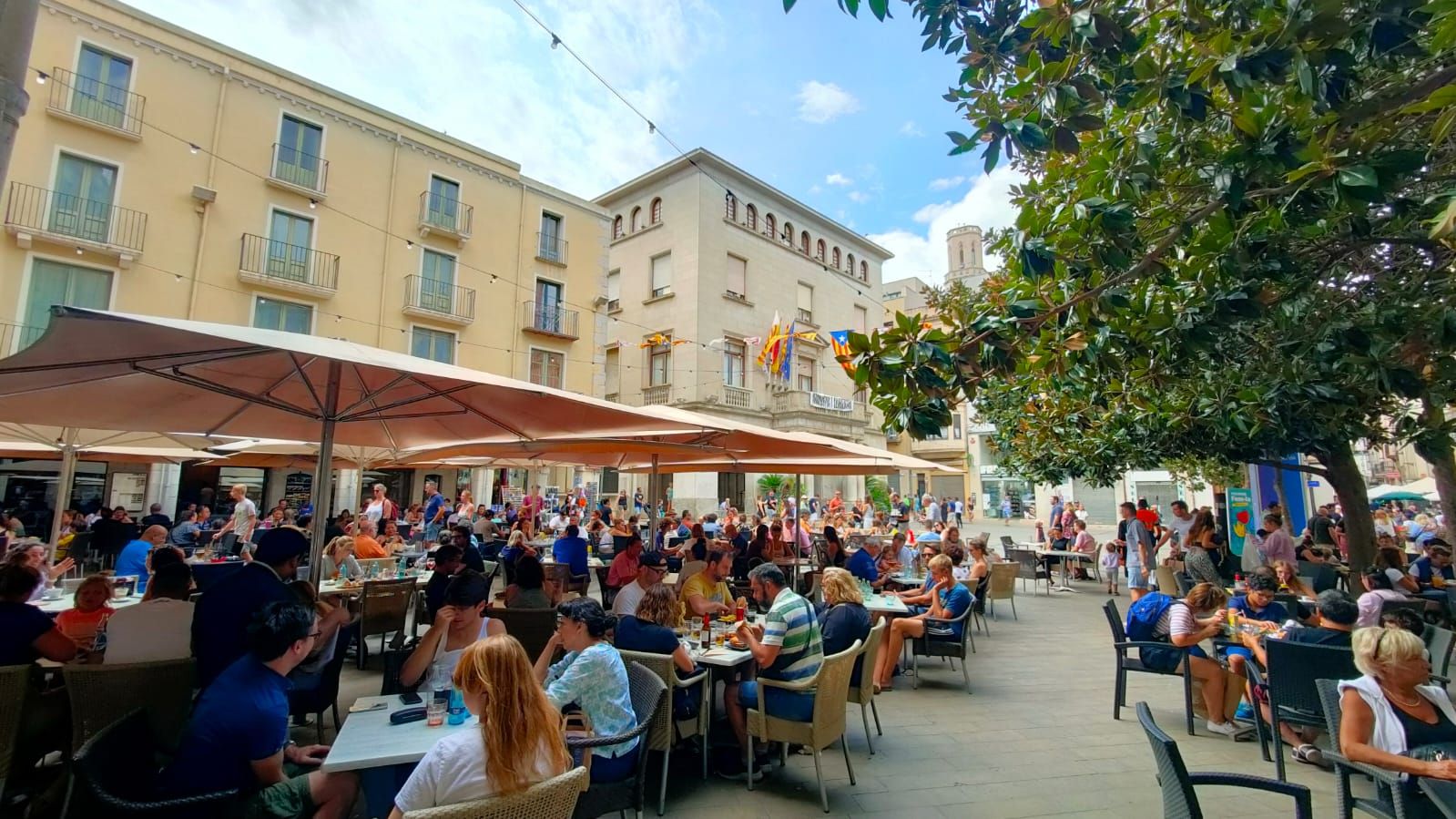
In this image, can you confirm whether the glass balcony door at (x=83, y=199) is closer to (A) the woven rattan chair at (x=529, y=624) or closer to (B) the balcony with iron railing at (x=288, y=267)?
(B) the balcony with iron railing at (x=288, y=267)

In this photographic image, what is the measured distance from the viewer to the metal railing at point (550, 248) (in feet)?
66.3

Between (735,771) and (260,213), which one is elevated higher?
(260,213)

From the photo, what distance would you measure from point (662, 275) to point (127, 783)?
2509 centimetres

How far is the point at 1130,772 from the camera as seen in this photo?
421cm

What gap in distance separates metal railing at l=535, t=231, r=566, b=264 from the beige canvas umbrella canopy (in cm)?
1460

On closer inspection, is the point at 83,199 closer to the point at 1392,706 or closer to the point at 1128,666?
the point at 1128,666

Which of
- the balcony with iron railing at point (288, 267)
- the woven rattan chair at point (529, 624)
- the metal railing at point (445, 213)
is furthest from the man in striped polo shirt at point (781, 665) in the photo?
the metal railing at point (445, 213)

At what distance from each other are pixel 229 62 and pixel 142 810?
18937 mm

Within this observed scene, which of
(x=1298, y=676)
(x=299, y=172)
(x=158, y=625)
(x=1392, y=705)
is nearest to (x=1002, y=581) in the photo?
(x=1298, y=676)

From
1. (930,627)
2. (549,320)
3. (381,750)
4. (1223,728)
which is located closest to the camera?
(381,750)

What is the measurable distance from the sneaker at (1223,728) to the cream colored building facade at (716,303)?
18.5 m

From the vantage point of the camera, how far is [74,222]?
13023 millimetres

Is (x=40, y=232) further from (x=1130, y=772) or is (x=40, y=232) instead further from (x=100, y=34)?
(x=1130, y=772)

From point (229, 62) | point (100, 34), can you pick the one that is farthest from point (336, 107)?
point (100, 34)
